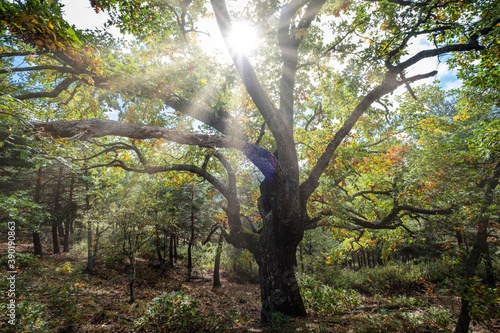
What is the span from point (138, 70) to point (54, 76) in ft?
14.0

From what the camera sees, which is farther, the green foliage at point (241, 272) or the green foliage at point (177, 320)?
the green foliage at point (241, 272)

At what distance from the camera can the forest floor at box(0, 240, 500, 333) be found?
4.50 meters

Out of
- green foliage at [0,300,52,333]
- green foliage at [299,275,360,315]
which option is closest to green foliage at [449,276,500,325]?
green foliage at [299,275,360,315]

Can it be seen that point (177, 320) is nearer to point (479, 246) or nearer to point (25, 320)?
point (25, 320)

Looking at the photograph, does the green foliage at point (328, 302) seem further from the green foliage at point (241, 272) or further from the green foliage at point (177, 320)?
the green foliage at point (241, 272)

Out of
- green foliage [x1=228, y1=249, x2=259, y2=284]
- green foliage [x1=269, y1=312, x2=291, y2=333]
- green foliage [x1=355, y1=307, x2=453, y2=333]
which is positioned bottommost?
green foliage [x1=228, y1=249, x2=259, y2=284]

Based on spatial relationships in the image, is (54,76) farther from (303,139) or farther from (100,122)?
(303,139)

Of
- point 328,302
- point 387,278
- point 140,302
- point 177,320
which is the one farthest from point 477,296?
point 387,278

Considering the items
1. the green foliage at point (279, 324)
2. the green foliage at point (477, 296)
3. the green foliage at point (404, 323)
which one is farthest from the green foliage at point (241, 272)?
the green foliage at point (477, 296)

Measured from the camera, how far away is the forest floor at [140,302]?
177 inches

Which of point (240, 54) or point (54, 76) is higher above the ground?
point (54, 76)

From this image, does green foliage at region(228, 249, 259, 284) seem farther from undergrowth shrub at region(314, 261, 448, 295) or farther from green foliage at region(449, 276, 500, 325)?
green foliage at region(449, 276, 500, 325)

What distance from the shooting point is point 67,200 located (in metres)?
15.4

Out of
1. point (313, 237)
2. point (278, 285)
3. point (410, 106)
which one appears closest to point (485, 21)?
point (410, 106)
